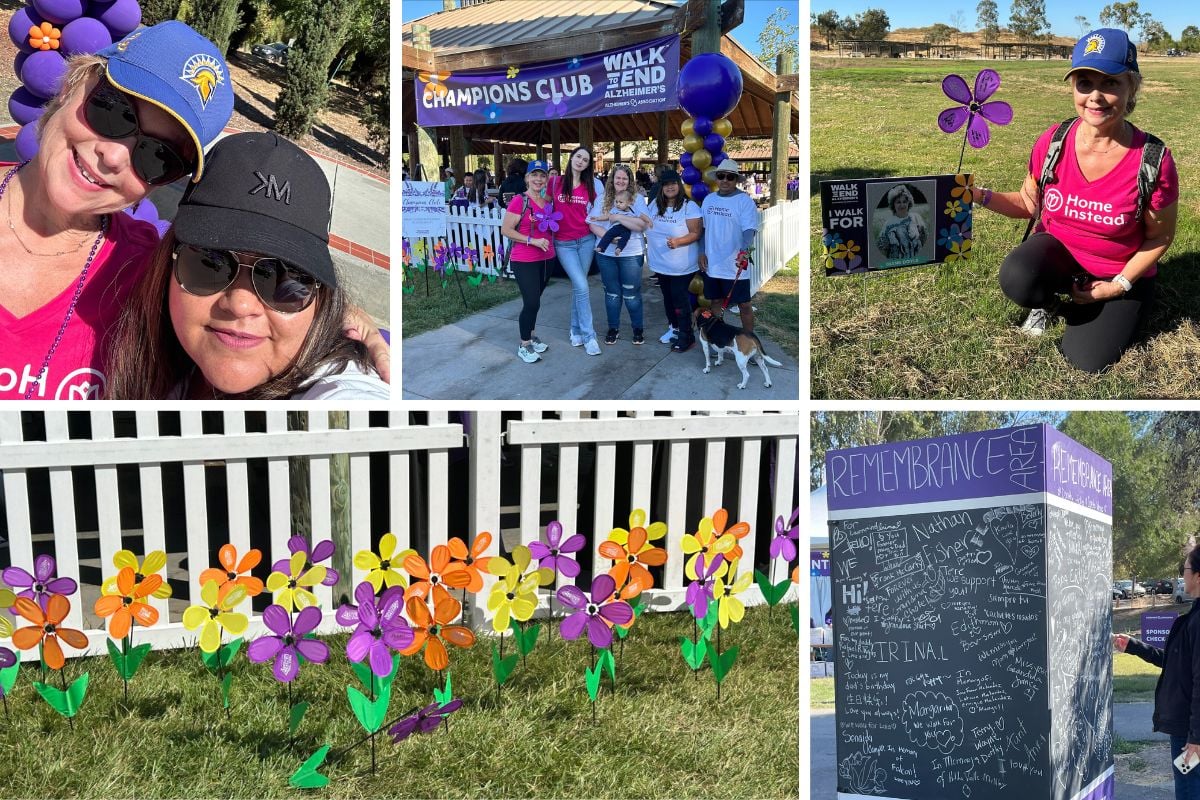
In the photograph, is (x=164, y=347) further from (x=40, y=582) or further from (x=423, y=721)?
(x=423, y=721)

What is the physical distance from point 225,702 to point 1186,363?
14.7 feet

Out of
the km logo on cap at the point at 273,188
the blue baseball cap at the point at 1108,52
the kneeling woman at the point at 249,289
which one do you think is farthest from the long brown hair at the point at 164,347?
the blue baseball cap at the point at 1108,52

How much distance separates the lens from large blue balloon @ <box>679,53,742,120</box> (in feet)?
13.7

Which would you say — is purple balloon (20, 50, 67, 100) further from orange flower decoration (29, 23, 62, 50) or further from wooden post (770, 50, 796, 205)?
wooden post (770, 50, 796, 205)

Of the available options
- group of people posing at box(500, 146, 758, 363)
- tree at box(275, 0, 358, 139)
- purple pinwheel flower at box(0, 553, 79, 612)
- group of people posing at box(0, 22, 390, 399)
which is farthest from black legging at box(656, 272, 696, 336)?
tree at box(275, 0, 358, 139)

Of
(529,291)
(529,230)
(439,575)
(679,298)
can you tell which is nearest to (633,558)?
(439,575)

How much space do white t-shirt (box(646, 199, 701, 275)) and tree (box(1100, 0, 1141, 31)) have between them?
88.4 inches

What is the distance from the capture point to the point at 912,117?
6211 mm

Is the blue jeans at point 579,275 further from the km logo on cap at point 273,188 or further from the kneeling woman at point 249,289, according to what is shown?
the km logo on cap at point 273,188

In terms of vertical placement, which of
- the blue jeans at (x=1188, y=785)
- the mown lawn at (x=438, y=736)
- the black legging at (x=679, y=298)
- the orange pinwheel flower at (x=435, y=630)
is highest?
the black legging at (x=679, y=298)

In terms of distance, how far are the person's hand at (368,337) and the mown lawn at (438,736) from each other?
1.33 metres

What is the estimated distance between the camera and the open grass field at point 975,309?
4152 millimetres

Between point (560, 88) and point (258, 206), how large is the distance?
2913 mm

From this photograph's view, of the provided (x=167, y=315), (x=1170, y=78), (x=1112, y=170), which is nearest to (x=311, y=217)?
(x=167, y=315)
